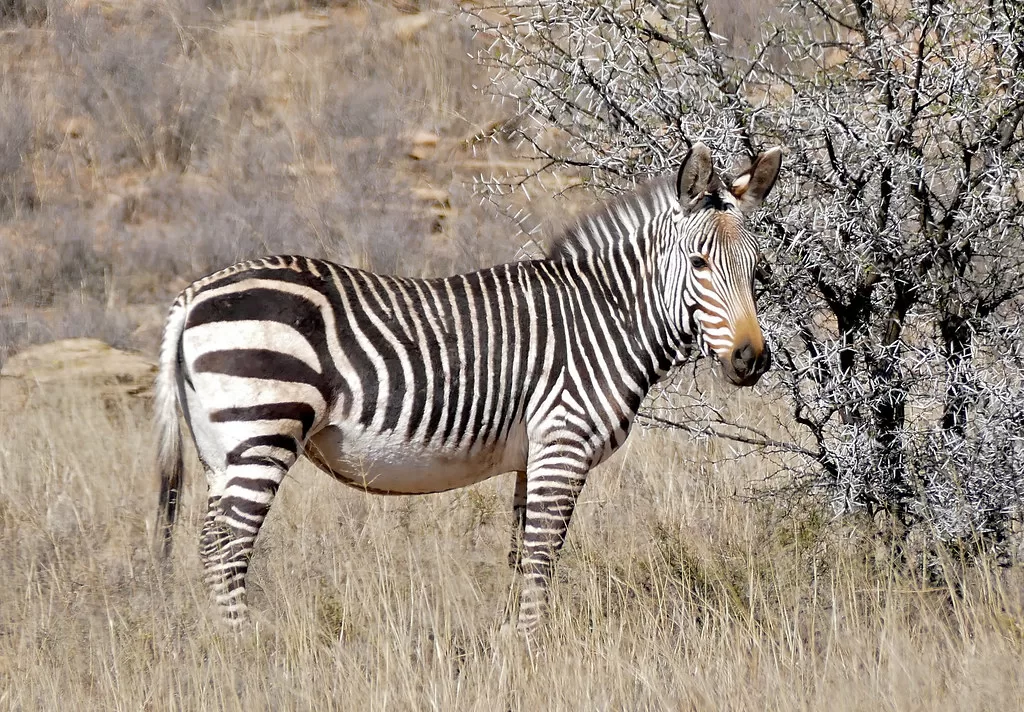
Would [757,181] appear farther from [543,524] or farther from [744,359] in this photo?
[543,524]

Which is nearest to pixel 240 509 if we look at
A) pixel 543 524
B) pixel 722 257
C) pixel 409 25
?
pixel 543 524

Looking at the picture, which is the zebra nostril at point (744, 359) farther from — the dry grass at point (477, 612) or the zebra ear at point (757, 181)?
the dry grass at point (477, 612)

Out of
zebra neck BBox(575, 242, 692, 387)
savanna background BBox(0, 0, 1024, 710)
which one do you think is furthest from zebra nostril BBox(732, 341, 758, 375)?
savanna background BBox(0, 0, 1024, 710)

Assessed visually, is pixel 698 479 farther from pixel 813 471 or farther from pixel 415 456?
pixel 415 456

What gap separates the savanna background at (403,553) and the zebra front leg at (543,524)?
109 mm

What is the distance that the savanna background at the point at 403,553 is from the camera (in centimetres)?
421

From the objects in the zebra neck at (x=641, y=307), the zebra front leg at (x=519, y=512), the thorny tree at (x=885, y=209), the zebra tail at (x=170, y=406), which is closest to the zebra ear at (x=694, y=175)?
the thorny tree at (x=885, y=209)

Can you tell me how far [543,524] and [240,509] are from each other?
4.37 ft

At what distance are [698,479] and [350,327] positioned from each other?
2.77m

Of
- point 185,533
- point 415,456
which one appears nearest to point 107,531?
point 185,533

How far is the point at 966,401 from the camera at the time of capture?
524 cm

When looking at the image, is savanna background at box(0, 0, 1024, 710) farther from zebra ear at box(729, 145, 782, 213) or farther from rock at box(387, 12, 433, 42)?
rock at box(387, 12, 433, 42)

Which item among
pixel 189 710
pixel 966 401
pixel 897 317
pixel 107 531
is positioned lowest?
pixel 189 710

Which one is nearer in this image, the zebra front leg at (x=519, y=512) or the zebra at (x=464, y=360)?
the zebra at (x=464, y=360)
